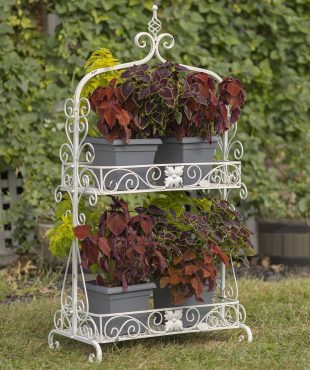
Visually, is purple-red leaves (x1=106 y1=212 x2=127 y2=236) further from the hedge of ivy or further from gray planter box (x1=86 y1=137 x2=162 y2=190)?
the hedge of ivy

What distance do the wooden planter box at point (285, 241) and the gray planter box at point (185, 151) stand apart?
10.1 ft

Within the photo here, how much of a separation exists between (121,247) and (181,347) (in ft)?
2.25

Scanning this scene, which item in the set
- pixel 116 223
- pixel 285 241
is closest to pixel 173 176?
pixel 116 223

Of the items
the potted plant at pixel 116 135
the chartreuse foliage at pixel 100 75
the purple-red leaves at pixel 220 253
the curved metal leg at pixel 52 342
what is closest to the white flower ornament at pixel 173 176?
the potted plant at pixel 116 135

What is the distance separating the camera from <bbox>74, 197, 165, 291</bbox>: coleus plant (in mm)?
5207

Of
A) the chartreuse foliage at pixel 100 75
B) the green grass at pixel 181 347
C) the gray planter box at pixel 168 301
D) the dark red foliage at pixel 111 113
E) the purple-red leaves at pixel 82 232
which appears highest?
the chartreuse foliage at pixel 100 75

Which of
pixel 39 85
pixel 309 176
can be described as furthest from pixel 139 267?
pixel 309 176

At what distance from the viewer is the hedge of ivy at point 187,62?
7.87m

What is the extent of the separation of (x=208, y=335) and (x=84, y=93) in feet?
4.94

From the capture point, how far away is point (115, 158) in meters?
5.25

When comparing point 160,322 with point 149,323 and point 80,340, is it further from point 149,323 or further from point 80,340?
point 80,340

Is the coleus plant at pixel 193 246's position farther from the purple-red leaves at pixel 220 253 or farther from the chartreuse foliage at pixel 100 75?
the chartreuse foliage at pixel 100 75

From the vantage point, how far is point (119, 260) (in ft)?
17.1

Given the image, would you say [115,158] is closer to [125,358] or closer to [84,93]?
[84,93]
